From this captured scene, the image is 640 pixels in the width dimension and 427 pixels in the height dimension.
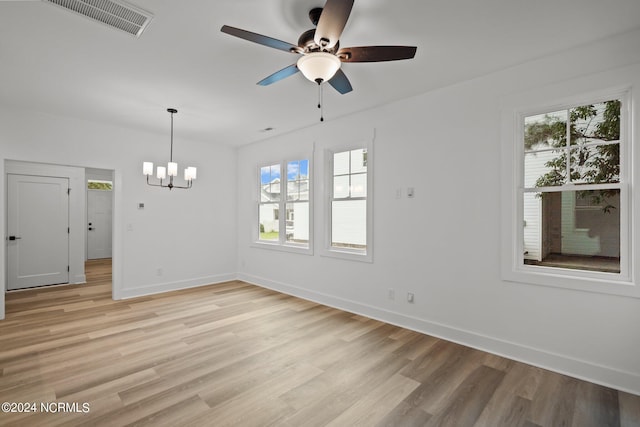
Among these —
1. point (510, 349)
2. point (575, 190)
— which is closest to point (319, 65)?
point (575, 190)

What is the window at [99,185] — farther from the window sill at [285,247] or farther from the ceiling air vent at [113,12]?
the ceiling air vent at [113,12]

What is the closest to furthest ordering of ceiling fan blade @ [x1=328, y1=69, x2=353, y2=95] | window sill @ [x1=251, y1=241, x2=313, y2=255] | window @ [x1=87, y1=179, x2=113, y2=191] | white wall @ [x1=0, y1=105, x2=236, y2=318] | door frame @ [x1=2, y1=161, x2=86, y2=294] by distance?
ceiling fan blade @ [x1=328, y1=69, x2=353, y2=95], white wall @ [x1=0, y1=105, x2=236, y2=318], window sill @ [x1=251, y1=241, x2=313, y2=255], door frame @ [x1=2, y1=161, x2=86, y2=294], window @ [x1=87, y1=179, x2=113, y2=191]

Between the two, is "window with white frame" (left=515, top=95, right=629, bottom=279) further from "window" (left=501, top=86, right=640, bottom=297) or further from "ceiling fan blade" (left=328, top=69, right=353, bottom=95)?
"ceiling fan blade" (left=328, top=69, right=353, bottom=95)

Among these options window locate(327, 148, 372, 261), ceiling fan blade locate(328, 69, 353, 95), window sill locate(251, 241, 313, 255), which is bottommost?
window sill locate(251, 241, 313, 255)

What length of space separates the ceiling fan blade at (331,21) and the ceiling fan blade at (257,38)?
222 mm

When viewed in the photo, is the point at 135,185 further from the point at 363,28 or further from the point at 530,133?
the point at 530,133

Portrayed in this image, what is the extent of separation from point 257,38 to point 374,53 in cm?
78

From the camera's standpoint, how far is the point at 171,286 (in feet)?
18.0

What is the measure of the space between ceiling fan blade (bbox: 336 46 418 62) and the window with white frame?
1.67 m

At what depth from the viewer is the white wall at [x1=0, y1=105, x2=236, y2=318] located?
431cm

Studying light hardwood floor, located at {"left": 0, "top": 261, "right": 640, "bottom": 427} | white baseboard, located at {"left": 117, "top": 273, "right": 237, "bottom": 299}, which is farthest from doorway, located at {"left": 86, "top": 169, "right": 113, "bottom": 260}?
light hardwood floor, located at {"left": 0, "top": 261, "right": 640, "bottom": 427}

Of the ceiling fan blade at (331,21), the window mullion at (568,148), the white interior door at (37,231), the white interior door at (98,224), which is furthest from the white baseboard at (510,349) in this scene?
the white interior door at (98,224)

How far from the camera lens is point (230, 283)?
6.04 m

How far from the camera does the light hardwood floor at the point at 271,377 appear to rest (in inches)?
82.1
